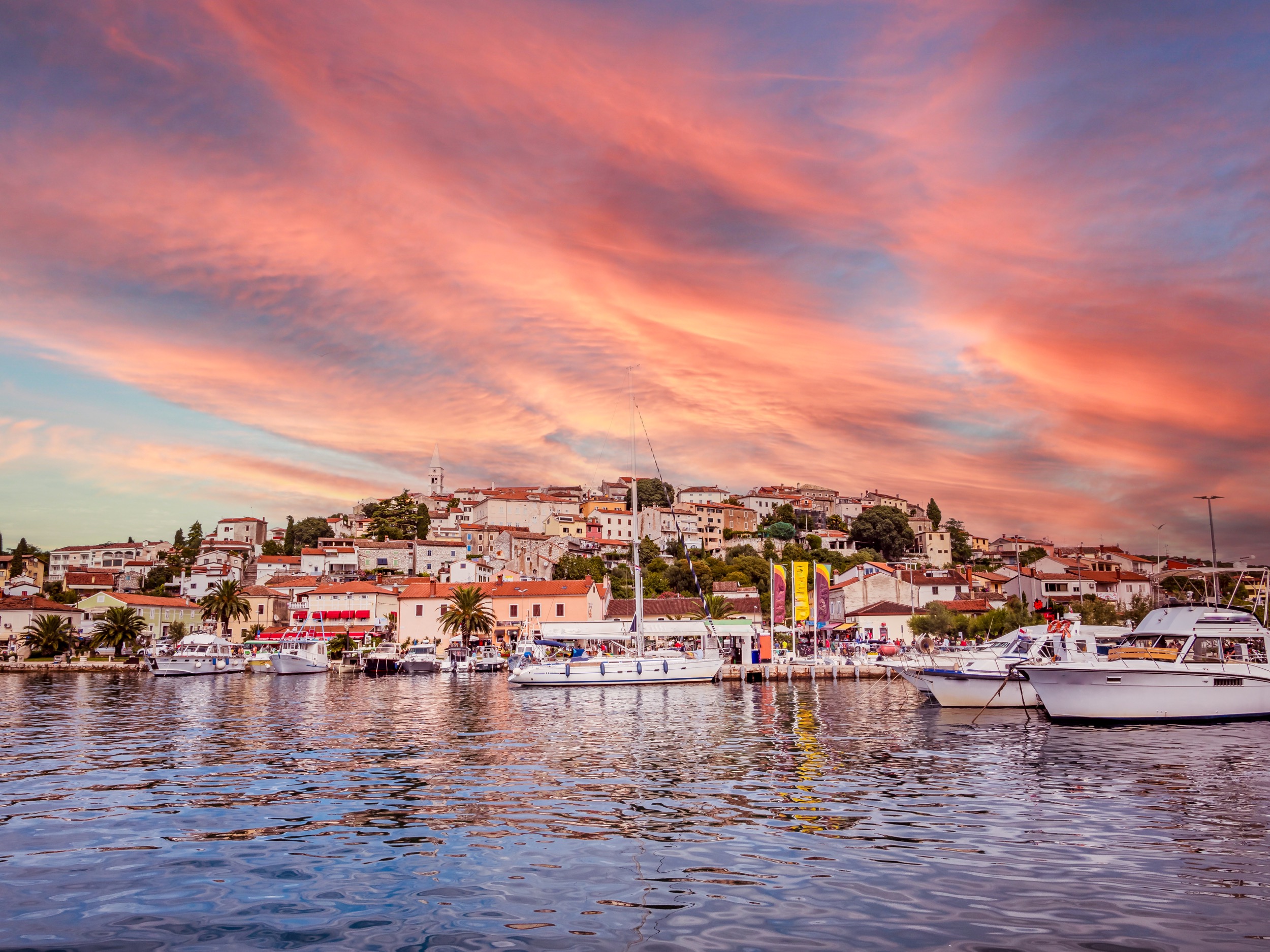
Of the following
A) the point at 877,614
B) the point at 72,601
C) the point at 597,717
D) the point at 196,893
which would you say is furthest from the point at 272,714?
the point at 72,601

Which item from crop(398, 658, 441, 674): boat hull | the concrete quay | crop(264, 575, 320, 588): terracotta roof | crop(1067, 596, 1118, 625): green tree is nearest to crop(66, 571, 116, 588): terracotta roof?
crop(264, 575, 320, 588): terracotta roof

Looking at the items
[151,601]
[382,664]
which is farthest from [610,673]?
[151,601]

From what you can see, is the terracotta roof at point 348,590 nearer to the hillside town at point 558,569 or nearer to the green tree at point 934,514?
the hillside town at point 558,569

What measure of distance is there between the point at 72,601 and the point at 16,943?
128 metres

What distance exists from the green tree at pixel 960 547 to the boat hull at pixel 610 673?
415 feet

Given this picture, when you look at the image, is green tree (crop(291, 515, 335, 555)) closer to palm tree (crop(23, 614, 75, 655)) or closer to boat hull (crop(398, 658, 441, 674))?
palm tree (crop(23, 614, 75, 655))

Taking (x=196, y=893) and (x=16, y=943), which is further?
(x=196, y=893)

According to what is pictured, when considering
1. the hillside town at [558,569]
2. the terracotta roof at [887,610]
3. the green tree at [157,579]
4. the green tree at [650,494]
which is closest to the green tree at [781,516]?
the hillside town at [558,569]

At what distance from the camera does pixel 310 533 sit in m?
170

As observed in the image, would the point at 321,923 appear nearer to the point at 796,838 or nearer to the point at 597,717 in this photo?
the point at 796,838

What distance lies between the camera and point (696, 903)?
32.7 ft

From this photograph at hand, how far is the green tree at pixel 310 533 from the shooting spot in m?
169

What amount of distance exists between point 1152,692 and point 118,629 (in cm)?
9526

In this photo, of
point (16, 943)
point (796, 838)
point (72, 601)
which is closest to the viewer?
point (16, 943)
